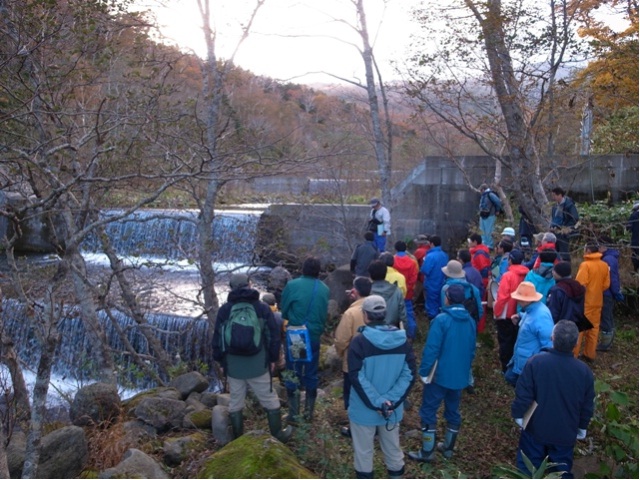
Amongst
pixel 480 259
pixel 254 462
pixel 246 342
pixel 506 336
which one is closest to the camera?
pixel 254 462

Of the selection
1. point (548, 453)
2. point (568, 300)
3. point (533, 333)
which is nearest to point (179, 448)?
point (548, 453)

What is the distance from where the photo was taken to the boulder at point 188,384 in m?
6.87

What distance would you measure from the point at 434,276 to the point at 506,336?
143 cm

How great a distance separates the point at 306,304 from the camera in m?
5.51

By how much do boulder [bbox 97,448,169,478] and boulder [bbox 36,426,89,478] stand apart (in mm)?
783

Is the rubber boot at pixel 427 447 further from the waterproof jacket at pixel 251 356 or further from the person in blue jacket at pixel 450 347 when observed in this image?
the waterproof jacket at pixel 251 356

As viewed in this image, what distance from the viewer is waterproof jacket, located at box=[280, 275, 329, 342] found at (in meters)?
5.52

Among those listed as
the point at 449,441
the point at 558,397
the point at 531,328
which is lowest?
the point at 449,441

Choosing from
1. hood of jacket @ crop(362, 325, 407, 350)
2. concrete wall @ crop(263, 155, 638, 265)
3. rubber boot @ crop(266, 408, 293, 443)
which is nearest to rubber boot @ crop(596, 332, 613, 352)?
concrete wall @ crop(263, 155, 638, 265)

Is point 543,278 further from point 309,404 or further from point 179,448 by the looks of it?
point 179,448

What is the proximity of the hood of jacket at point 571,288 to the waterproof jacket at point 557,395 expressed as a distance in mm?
1860

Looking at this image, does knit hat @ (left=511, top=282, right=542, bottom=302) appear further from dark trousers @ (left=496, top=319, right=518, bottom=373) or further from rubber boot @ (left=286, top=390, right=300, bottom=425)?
rubber boot @ (left=286, top=390, right=300, bottom=425)

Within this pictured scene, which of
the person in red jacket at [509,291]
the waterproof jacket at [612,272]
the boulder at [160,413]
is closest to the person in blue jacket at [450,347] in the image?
the person in red jacket at [509,291]

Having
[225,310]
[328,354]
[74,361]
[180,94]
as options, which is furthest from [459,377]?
[74,361]
